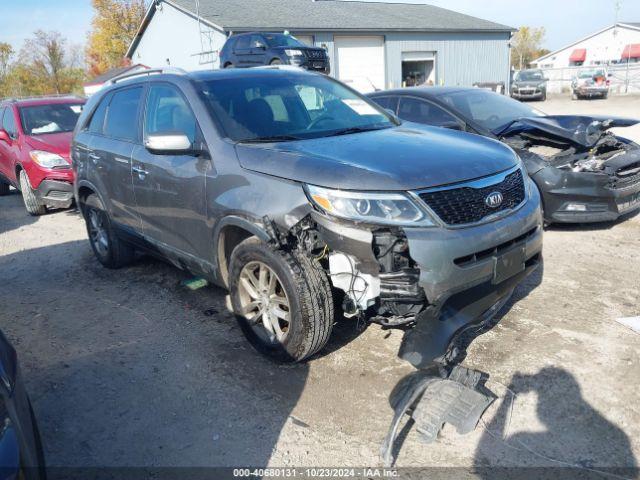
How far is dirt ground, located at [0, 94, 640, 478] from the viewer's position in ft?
9.37

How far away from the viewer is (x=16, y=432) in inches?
80.3

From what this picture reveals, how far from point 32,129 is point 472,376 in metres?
8.67

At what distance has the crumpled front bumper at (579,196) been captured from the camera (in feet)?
19.2

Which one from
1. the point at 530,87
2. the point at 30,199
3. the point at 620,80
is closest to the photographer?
the point at 30,199

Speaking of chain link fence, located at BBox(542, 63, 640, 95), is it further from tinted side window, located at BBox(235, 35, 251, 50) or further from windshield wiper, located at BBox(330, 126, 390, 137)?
windshield wiper, located at BBox(330, 126, 390, 137)

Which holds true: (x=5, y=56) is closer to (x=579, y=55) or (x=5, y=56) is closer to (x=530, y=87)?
(x=530, y=87)

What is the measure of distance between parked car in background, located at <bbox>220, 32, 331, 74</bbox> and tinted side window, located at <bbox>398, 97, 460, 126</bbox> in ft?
33.2

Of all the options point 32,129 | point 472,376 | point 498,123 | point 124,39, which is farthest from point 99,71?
point 472,376

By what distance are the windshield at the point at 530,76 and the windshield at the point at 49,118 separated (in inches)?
1073

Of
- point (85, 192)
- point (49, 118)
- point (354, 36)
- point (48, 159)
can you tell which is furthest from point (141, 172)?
point (354, 36)

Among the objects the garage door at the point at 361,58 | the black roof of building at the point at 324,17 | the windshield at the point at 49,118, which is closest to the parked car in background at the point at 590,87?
the black roof of building at the point at 324,17

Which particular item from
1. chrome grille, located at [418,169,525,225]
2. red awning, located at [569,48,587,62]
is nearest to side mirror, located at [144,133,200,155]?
chrome grille, located at [418,169,525,225]

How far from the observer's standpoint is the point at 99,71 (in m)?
51.9

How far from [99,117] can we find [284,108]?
2.33 meters
